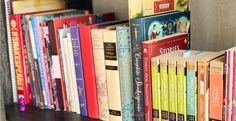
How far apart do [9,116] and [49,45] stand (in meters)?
0.24

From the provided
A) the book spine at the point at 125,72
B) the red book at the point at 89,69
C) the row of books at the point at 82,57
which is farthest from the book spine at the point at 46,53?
the book spine at the point at 125,72

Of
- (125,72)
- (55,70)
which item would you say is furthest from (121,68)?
(55,70)

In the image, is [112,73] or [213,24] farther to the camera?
[213,24]

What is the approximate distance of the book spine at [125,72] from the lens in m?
0.85

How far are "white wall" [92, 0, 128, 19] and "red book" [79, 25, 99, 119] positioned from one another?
28 centimetres

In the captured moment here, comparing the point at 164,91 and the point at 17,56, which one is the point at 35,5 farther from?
the point at 164,91

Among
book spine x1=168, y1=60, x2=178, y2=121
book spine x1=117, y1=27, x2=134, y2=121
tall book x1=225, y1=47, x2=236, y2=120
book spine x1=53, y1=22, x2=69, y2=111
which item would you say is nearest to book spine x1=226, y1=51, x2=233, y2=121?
tall book x1=225, y1=47, x2=236, y2=120

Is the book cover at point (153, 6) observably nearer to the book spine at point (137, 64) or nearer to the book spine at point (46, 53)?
the book spine at point (137, 64)

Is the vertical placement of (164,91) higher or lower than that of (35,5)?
lower

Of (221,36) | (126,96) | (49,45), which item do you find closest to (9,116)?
(49,45)

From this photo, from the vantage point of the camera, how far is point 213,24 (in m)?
0.98

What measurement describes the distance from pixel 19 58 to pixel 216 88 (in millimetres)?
588

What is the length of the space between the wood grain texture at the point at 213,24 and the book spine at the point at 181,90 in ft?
0.89

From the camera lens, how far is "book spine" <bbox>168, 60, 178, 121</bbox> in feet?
2.51
